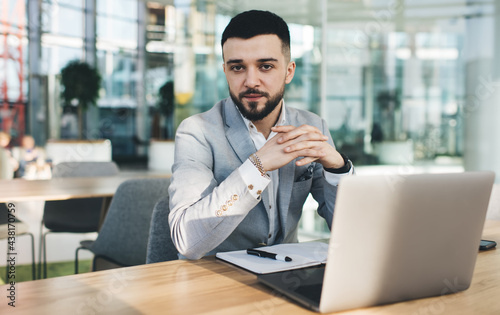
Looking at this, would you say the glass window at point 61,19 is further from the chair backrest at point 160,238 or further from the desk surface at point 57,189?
the chair backrest at point 160,238

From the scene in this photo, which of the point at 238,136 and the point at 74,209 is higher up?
the point at 238,136

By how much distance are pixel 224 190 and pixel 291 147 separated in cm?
23

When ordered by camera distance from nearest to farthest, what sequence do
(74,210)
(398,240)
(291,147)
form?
1. (398,240)
2. (291,147)
3. (74,210)

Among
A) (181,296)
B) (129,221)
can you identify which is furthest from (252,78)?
(129,221)

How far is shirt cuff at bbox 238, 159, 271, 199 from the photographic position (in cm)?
121

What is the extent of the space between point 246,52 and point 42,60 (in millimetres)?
12839

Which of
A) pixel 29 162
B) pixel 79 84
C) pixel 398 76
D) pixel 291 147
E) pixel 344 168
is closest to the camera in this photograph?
pixel 291 147

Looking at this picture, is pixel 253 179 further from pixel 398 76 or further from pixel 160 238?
pixel 398 76

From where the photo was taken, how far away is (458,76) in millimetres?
4141

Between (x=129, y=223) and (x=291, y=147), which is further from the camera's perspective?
(x=129, y=223)

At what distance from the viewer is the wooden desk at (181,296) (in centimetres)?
80

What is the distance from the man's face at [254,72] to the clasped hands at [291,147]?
0.75ft

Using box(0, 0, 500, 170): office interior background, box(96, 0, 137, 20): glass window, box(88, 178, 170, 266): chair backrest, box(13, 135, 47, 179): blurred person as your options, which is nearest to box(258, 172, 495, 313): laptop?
box(88, 178, 170, 266): chair backrest

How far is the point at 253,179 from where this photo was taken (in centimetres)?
121
